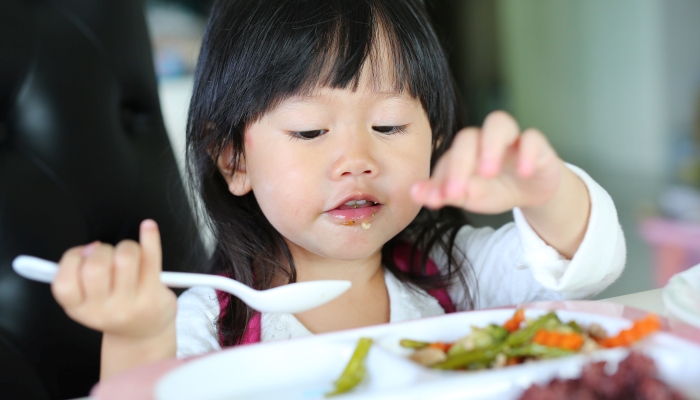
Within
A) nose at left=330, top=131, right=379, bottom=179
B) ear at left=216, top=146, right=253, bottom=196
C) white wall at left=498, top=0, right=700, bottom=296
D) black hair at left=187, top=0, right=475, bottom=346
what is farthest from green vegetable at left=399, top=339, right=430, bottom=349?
white wall at left=498, top=0, right=700, bottom=296

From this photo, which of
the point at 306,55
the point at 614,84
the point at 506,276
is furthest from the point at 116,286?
the point at 614,84

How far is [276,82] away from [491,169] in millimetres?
514

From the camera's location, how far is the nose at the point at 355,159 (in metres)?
0.91

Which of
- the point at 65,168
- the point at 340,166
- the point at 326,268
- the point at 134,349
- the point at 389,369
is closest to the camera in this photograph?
the point at 389,369

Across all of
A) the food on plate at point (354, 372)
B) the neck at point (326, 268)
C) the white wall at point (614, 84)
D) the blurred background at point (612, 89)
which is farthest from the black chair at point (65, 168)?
the white wall at point (614, 84)

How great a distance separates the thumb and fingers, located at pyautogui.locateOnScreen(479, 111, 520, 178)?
0.98 feet

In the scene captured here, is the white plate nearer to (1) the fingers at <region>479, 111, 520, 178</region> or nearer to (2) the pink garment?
(1) the fingers at <region>479, 111, 520, 178</region>

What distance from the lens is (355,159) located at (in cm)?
91

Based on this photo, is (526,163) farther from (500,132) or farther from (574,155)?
(574,155)

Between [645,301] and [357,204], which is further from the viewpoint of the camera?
[357,204]

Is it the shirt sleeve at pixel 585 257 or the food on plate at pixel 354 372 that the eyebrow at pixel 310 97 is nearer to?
the shirt sleeve at pixel 585 257

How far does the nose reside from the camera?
35.7 inches

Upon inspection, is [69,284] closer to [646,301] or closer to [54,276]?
[54,276]

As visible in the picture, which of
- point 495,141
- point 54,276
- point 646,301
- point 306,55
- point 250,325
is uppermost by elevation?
point 306,55
